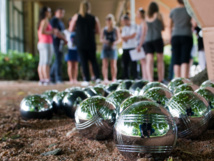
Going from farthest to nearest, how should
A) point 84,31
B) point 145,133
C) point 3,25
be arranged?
point 3,25 → point 84,31 → point 145,133

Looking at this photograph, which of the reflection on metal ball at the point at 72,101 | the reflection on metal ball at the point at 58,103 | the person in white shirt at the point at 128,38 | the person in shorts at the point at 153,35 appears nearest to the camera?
the reflection on metal ball at the point at 72,101

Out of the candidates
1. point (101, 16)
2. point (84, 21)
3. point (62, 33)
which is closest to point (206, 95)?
point (84, 21)

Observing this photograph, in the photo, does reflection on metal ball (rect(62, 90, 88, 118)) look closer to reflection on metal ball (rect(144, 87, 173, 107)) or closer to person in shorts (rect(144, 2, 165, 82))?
reflection on metal ball (rect(144, 87, 173, 107))

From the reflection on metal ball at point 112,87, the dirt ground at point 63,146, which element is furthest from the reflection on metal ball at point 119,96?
the reflection on metal ball at point 112,87

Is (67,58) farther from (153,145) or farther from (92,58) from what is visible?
(153,145)

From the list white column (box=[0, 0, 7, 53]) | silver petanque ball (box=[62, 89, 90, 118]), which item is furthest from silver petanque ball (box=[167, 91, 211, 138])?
white column (box=[0, 0, 7, 53])

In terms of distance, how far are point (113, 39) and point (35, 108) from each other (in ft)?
17.5

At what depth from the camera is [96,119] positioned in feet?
6.07

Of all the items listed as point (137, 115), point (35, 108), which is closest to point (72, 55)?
point (35, 108)

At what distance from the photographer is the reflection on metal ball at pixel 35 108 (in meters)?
2.59

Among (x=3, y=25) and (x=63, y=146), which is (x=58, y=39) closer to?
(x=63, y=146)

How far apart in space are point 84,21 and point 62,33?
3.98ft

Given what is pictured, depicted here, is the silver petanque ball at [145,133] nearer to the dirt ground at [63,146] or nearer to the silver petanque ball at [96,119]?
the dirt ground at [63,146]

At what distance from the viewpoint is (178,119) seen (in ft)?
5.94
